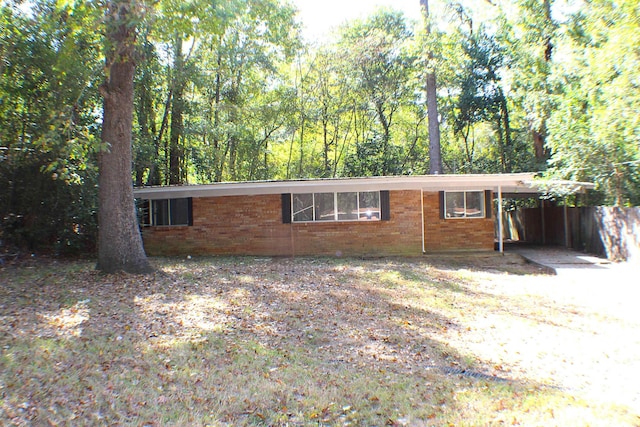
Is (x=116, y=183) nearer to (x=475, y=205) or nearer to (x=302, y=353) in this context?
(x=302, y=353)

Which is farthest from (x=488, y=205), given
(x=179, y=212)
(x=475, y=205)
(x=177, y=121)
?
(x=177, y=121)

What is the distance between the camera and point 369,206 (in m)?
13.1

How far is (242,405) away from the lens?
12.2 feet

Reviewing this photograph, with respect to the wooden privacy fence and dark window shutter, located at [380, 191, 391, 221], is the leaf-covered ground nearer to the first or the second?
dark window shutter, located at [380, 191, 391, 221]

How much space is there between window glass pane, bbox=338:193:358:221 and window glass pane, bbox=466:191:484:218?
367cm

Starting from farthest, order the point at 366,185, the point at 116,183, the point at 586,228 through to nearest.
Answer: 1. the point at 586,228
2. the point at 366,185
3. the point at 116,183

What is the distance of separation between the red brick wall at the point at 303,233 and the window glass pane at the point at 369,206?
0.71 feet

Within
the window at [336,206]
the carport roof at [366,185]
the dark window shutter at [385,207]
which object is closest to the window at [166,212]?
the carport roof at [366,185]

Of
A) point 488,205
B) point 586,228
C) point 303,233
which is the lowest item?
point 586,228

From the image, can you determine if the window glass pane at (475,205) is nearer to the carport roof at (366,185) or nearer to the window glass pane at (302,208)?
the carport roof at (366,185)

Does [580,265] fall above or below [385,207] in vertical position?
below

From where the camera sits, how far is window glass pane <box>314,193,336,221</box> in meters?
13.2

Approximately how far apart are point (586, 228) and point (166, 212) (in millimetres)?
14224

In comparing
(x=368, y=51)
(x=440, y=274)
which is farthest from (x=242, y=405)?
Answer: (x=368, y=51)
